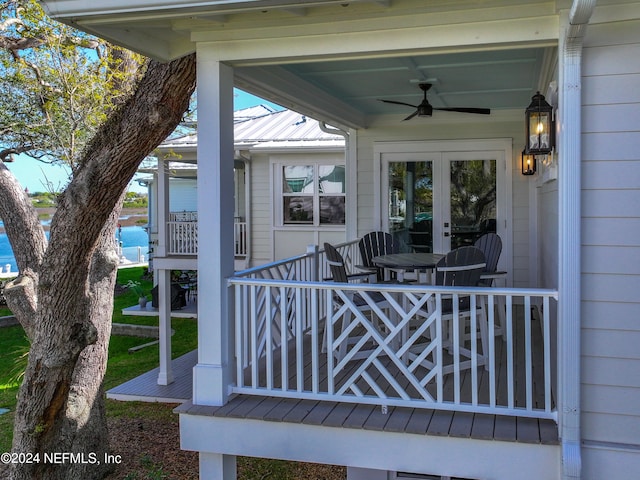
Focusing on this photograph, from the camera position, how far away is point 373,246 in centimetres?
647

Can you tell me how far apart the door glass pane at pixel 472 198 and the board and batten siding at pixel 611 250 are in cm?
421

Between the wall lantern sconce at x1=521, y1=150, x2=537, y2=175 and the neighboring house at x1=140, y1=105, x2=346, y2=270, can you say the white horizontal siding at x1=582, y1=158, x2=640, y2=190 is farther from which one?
the neighboring house at x1=140, y1=105, x2=346, y2=270

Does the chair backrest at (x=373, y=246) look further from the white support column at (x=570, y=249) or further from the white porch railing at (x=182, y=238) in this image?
the white porch railing at (x=182, y=238)

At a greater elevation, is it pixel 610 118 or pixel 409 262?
pixel 610 118

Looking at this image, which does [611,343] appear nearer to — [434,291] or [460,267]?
[434,291]

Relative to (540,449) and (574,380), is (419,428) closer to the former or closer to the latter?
(540,449)

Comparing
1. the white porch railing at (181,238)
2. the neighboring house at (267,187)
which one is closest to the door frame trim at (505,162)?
the neighboring house at (267,187)

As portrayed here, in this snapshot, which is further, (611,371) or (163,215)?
(163,215)

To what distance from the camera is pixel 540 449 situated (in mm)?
3094

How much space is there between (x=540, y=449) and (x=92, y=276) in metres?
4.49

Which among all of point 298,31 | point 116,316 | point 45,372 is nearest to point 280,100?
point 298,31

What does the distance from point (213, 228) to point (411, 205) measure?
14.0 feet

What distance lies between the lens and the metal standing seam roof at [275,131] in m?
11.8

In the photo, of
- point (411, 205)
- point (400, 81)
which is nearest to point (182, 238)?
point (411, 205)
